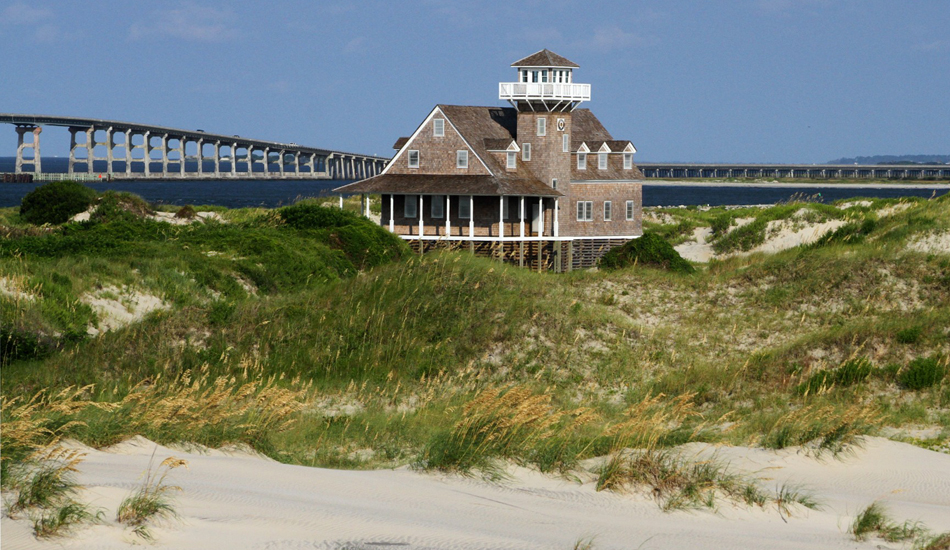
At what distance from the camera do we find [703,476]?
10.5m

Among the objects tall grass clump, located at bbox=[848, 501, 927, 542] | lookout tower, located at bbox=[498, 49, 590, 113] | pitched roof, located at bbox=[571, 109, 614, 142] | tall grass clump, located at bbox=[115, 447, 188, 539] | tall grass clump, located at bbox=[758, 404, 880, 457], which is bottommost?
tall grass clump, located at bbox=[848, 501, 927, 542]

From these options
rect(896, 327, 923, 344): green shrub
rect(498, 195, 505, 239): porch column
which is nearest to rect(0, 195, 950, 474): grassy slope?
rect(896, 327, 923, 344): green shrub

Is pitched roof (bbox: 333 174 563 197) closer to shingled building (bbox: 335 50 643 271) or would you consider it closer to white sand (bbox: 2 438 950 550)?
shingled building (bbox: 335 50 643 271)

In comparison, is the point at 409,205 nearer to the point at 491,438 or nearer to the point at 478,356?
the point at 478,356

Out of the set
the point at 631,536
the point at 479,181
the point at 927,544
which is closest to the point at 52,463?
the point at 631,536

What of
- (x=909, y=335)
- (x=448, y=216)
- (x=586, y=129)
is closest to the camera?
(x=909, y=335)

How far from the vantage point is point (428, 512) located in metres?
9.22

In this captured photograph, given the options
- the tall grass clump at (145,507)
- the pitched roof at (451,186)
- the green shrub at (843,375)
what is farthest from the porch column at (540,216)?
the tall grass clump at (145,507)

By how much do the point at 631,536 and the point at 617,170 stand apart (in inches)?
1823

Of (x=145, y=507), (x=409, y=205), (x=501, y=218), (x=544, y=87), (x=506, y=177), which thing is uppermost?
(x=544, y=87)

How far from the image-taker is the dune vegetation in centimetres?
1148

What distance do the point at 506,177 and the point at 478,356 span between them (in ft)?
101

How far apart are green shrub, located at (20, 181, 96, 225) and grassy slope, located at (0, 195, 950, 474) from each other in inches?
740

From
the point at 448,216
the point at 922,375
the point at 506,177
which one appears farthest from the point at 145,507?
the point at 506,177
